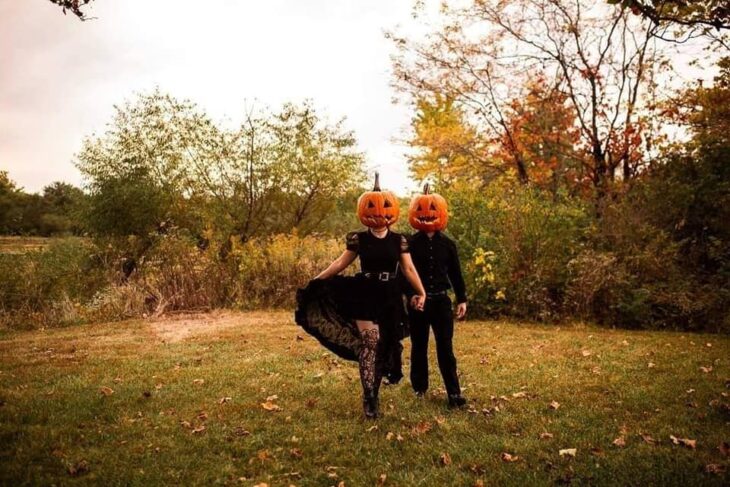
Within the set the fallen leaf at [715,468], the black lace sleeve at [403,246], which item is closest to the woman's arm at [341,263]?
the black lace sleeve at [403,246]

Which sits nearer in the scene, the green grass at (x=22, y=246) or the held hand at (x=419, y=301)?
the held hand at (x=419, y=301)

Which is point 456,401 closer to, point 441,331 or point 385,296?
point 441,331

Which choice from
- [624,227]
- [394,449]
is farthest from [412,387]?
[624,227]

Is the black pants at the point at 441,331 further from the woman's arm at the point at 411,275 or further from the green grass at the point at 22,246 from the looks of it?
the green grass at the point at 22,246

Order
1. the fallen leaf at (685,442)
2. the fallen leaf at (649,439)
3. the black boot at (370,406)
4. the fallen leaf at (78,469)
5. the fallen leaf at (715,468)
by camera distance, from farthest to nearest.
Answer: the black boot at (370,406) → the fallen leaf at (649,439) → the fallen leaf at (685,442) → the fallen leaf at (78,469) → the fallen leaf at (715,468)

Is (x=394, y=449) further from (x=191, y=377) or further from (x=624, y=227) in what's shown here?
(x=624, y=227)

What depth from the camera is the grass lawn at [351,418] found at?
4.10m

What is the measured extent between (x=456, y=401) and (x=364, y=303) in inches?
58.0

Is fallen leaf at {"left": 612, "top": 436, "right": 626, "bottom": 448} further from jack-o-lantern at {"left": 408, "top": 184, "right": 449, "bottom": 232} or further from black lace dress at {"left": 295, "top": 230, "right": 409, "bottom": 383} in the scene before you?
jack-o-lantern at {"left": 408, "top": 184, "right": 449, "bottom": 232}

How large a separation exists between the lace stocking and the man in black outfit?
2.12 ft

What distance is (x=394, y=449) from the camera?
4.55m

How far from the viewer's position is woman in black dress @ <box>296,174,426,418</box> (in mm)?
5359

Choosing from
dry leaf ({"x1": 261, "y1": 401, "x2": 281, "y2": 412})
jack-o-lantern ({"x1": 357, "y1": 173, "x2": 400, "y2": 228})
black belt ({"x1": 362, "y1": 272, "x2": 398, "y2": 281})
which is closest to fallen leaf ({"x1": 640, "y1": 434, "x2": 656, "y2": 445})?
black belt ({"x1": 362, "y1": 272, "x2": 398, "y2": 281})

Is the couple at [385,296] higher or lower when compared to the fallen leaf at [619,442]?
higher
